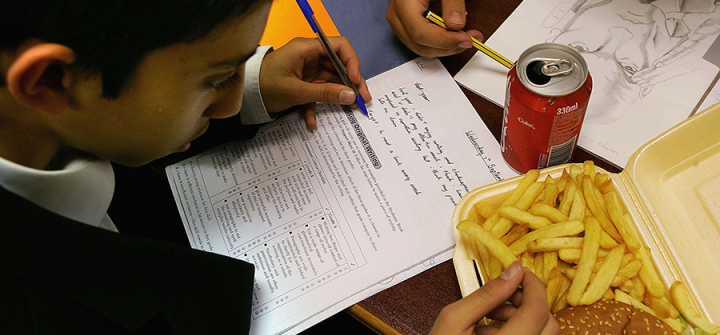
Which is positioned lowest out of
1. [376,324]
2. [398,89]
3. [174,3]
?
[376,324]

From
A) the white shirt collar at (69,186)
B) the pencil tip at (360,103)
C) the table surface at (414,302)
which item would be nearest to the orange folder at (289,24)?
the pencil tip at (360,103)

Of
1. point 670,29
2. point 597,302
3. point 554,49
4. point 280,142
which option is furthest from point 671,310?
point 280,142

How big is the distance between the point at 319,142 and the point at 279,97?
0.12 m

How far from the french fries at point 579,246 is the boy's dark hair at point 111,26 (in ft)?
1.40

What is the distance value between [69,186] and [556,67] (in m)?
0.67

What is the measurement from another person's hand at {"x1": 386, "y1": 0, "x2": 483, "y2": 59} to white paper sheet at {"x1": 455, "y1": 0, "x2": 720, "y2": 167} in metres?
0.06

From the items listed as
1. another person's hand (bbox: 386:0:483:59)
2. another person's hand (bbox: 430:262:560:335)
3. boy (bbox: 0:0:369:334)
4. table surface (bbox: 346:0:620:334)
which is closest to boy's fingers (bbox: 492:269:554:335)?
another person's hand (bbox: 430:262:560:335)

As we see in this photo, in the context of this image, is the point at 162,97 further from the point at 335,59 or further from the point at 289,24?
the point at 289,24

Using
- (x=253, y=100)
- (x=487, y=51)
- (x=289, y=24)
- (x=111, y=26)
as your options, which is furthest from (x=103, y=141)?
(x=487, y=51)

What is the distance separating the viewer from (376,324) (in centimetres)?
66

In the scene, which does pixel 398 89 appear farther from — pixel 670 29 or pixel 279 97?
pixel 670 29

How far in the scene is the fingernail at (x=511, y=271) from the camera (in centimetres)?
53

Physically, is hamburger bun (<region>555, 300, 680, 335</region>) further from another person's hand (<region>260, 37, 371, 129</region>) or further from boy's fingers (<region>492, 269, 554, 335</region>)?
another person's hand (<region>260, 37, 371, 129</region>)

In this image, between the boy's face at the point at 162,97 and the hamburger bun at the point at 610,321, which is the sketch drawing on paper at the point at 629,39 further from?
the boy's face at the point at 162,97
